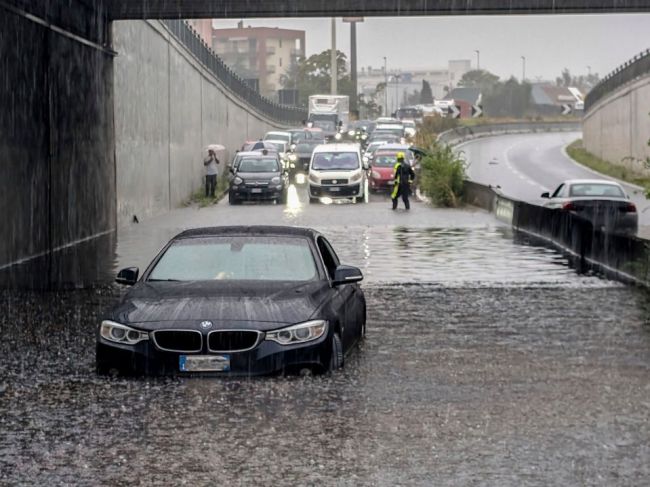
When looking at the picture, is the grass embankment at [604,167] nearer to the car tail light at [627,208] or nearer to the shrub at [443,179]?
the shrub at [443,179]

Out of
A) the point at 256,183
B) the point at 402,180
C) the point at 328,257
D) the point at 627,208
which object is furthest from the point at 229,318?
the point at 256,183

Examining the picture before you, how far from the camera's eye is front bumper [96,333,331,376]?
1151cm

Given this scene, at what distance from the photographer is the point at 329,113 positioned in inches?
3826

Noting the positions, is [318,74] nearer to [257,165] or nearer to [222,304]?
[257,165]

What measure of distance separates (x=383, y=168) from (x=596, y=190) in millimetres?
22965

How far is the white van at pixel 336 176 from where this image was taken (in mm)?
49688

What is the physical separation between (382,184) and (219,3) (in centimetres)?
2260

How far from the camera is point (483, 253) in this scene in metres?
27.9


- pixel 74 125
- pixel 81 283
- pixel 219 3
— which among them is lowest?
pixel 81 283

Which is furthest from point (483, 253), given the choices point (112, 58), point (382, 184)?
point (382, 184)

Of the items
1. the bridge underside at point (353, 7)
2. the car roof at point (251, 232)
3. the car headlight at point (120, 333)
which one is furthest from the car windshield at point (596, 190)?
the car headlight at point (120, 333)

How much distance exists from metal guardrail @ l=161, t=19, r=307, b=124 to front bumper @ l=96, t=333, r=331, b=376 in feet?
104

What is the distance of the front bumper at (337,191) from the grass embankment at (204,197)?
3.50 meters

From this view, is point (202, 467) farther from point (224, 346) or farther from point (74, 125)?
Answer: point (74, 125)
